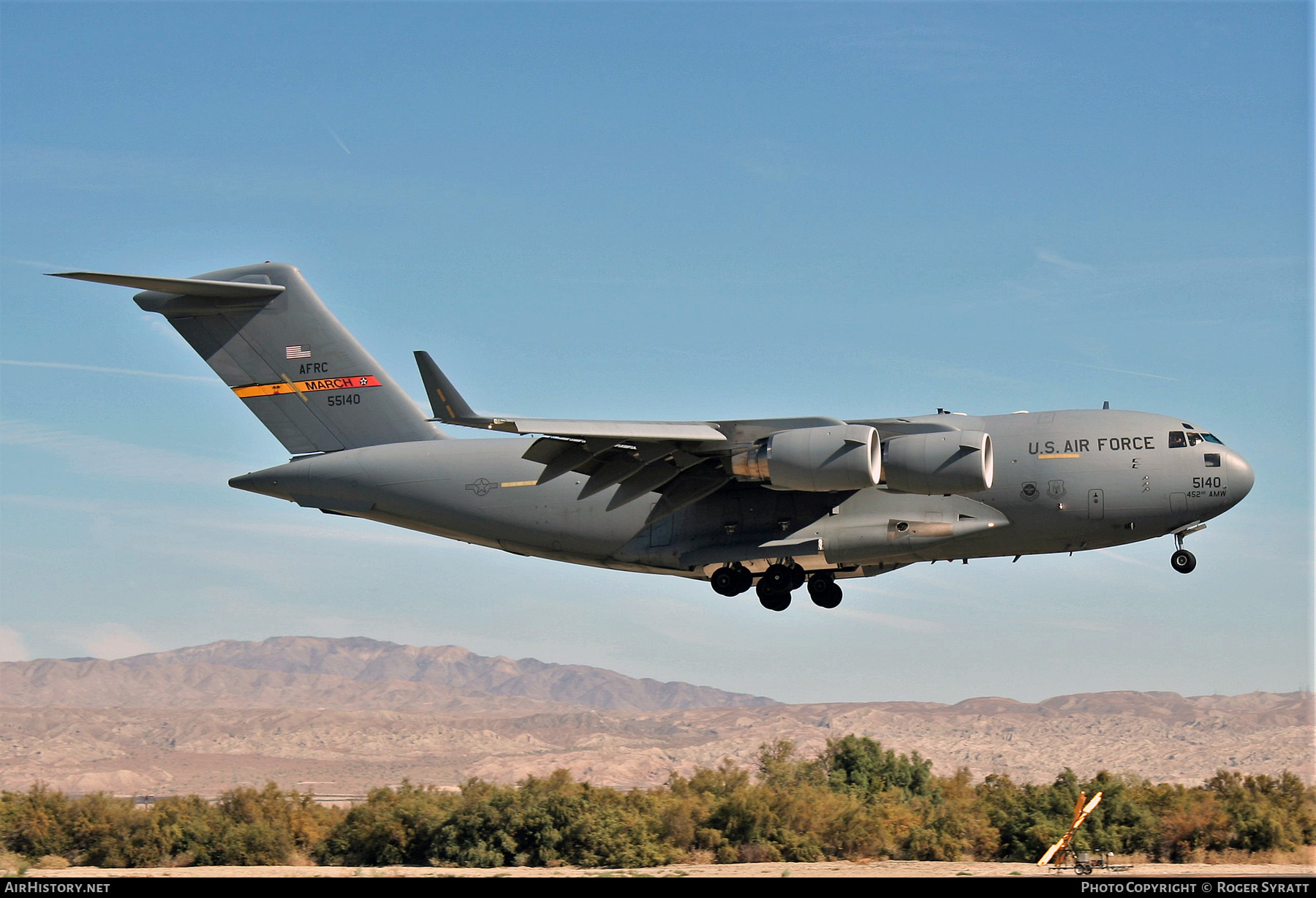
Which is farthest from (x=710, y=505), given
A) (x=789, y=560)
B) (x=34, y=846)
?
(x=34, y=846)

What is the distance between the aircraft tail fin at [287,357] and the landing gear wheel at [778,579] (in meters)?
5.69

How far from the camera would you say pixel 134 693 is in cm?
12138

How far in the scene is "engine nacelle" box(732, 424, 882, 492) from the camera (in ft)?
50.6

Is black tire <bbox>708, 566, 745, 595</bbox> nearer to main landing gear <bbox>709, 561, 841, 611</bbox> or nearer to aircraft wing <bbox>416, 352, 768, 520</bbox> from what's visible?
main landing gear <bbox>709, 561, 841, 611</bbox>

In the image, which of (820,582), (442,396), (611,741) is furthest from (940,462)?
(611,741)

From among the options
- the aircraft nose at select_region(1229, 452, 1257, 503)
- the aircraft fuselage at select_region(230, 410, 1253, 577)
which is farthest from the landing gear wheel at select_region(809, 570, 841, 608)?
the aircraft nose at select_region(1229, 452, 1257, 503)

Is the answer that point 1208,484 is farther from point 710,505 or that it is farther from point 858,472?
point 710,505

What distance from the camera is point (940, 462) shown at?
15.4 m

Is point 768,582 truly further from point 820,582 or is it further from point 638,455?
point 638,455

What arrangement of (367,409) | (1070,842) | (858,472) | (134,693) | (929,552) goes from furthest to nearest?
(134,693) < (1070,842) < (367,409) < (929,552) < (858,472)

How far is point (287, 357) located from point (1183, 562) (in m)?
13.0

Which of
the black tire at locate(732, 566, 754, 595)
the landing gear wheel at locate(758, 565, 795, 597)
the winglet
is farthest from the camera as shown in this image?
the landing gear wheel at locate(758, 565, 795, 597)

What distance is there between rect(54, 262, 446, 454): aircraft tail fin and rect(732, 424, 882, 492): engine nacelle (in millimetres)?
6418
